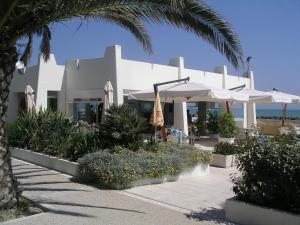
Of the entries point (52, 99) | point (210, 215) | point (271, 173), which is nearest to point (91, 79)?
point (52, 99)

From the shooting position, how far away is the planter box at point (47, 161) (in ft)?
33.8

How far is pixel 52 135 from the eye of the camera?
41.4ft

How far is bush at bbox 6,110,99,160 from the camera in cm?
1154

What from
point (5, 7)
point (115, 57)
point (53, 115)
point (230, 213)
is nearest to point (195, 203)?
point (230, 213)

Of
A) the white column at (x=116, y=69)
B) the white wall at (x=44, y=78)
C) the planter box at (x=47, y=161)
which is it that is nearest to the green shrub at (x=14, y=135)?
the planter box at (x=47, y=161)

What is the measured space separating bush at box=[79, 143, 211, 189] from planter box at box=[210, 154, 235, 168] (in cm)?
190

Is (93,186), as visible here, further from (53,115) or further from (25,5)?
(53,115)

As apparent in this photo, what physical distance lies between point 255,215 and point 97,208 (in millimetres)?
2690

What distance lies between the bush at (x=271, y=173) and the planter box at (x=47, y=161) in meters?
4.73

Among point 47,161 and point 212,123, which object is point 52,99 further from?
point 47,161

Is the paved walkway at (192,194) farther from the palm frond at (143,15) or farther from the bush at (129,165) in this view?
the palm frond at (143,15)

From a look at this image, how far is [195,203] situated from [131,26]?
460 centimetres

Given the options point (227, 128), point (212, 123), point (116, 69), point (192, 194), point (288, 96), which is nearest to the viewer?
point (192, 194)

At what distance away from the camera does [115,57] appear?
17828mm
